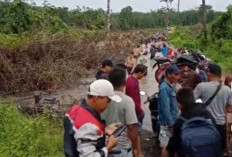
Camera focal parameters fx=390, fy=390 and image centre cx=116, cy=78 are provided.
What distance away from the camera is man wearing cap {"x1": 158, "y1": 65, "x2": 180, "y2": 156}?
4.89 m

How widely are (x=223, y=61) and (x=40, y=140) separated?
17.1m

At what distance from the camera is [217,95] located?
4.98 m

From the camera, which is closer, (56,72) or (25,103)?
(25,103)

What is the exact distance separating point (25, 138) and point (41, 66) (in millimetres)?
5760

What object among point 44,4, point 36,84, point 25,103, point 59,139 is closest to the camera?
point 59,139

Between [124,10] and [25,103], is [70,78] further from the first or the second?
[124,10]

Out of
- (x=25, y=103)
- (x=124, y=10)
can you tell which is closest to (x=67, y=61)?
(x=25, y=103)

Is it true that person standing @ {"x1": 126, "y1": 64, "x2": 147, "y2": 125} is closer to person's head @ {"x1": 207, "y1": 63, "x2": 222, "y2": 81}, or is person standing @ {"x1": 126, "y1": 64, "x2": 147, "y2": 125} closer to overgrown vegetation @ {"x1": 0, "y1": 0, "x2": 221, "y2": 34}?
person's head @ {"x1": 207, "y1": 63, "x2": 222, "y2": 81}

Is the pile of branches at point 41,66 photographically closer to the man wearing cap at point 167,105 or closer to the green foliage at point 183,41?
the man wearing cap at point 167,105

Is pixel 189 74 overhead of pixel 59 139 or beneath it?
overhead

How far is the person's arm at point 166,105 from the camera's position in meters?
4.86

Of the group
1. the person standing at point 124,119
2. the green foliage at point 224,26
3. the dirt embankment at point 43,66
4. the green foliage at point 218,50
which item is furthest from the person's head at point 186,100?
the green foliage at point 224,26

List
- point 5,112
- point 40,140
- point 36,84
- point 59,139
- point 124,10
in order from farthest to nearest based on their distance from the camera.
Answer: point 124,10 < point 36,84 < point 5,112 < point 59,139 < point 40,140

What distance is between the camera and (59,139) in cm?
607
